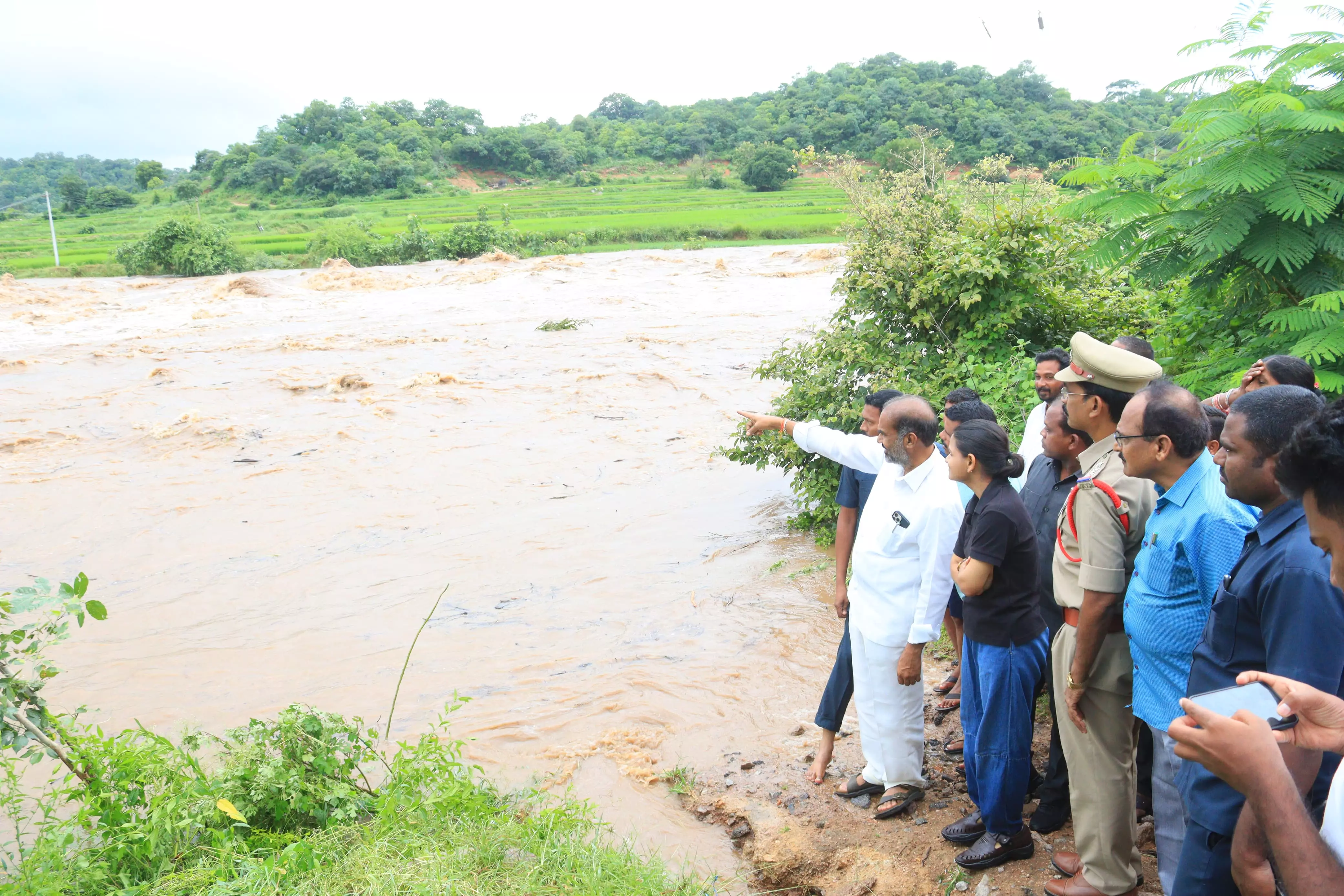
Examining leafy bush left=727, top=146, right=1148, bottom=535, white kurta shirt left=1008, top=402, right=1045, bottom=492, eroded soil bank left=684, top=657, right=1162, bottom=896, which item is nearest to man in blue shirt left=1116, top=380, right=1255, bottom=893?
eroded soil bank left=684, top=657, right=1162, bottom=896

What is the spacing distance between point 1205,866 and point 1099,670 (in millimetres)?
969

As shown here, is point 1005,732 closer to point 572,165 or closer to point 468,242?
point 468,242

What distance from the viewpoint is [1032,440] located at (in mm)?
4664

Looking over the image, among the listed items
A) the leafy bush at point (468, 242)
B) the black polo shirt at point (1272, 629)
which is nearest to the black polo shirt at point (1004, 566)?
the black polo shirt at point (1272, 629)

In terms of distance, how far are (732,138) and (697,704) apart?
218ft

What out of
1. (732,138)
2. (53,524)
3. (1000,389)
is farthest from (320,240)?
(732,138)

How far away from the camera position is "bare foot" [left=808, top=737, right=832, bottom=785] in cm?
421

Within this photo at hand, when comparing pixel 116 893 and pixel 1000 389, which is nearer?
pixel 116 893

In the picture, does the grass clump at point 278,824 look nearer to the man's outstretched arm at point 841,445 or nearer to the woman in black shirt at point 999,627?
the woman in black shirt at point 999,627

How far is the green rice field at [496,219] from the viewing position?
115 ft

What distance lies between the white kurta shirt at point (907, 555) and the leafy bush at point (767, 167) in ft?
166

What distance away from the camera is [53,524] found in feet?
32.1

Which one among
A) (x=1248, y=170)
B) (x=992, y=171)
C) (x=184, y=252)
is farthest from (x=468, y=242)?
(x=1248, y=170)

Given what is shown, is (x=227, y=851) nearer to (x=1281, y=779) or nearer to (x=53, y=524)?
(x=1281, y=779)
